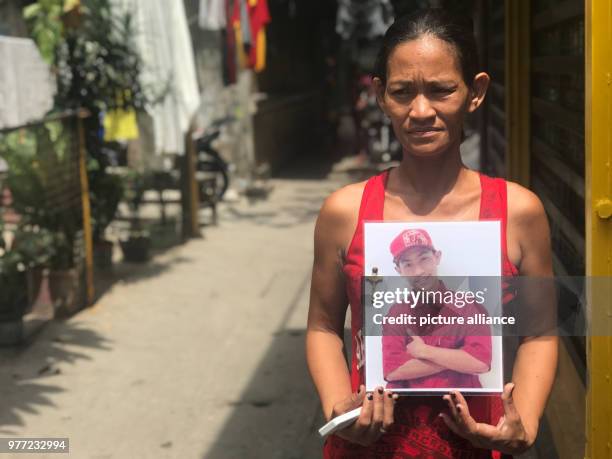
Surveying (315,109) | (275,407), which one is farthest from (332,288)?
(315,109)

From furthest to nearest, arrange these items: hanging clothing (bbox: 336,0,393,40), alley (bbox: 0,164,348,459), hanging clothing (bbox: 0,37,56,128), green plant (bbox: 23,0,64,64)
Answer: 1. hanging clothing (bbox: 336,0,393,40)
2. green plant (bbox: 23,0,64,64)
3. hanging clothing (bbox: 0,37,56,128)
4. alley (bbox: 0,164,348,459)

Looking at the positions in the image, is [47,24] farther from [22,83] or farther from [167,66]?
[167,66]

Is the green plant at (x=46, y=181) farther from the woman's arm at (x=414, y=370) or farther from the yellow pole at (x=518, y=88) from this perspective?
the woman's arm at (x=414, y=370)

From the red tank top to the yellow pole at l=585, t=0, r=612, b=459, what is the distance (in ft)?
1.29

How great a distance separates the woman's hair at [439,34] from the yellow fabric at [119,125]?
5.83m

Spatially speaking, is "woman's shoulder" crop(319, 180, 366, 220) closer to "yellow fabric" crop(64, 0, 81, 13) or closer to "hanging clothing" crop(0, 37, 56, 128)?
"hanging clothing" crop(0, 37, 56, 128)

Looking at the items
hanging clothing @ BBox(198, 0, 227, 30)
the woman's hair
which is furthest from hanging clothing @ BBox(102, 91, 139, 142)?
the woman's hair

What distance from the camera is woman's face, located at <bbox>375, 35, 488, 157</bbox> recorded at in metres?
1.86

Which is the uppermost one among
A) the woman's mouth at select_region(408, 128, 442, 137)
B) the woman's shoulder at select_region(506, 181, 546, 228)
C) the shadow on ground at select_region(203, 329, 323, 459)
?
the woman's mouth at select_region(408, 128, 442, 137)

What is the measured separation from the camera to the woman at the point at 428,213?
1863 mm

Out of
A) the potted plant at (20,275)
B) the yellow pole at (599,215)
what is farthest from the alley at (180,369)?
the yellow pole at (599,215)

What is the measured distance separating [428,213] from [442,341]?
0.32 metres

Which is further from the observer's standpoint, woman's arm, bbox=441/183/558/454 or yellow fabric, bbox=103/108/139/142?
yellow fabric, bbox=103/108/139/142

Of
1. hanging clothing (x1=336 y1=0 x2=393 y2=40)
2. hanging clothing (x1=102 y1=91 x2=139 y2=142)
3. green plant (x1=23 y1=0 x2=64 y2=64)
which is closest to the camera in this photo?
green plant (x1=23 y1=0 x2=64 y2=64)
